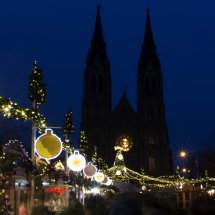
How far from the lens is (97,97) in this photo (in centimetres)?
7106

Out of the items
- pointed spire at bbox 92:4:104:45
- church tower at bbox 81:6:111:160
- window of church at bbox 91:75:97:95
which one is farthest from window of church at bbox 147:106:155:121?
pointed spire at bbox 92:4:104:45

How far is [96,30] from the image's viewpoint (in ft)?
248

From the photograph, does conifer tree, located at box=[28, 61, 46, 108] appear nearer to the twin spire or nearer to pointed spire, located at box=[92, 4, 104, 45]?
the twin spire

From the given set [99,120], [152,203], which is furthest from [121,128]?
[152,203]

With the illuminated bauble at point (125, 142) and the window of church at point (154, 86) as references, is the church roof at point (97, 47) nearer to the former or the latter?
the window of church at point (154, 86)

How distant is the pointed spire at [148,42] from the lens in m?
75.6

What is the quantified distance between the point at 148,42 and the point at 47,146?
67458mm

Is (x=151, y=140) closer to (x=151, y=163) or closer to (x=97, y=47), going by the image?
(x=151, y=163)

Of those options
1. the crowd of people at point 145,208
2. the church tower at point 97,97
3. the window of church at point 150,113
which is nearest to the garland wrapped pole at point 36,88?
the crowd of people at point 145,208

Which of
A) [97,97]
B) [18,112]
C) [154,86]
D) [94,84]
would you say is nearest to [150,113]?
[154,86]

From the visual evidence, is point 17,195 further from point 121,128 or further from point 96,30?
point 96,30

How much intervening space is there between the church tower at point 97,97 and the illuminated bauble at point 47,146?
57.1 m

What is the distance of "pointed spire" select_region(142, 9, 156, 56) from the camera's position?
75.6 meters

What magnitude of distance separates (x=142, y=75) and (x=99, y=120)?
11.0 meters
